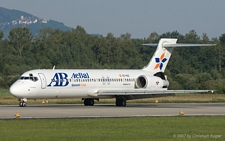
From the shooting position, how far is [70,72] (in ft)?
145

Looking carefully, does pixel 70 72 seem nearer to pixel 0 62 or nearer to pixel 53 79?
pixel 53 79

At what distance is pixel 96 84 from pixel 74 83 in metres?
2.36

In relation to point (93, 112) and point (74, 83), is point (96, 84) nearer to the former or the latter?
point (74, 83)

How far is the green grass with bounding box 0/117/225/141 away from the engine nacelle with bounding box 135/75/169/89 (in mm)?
17365

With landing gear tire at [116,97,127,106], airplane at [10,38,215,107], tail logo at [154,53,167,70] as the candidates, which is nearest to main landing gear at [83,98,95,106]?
airplane at [10,38,215,107]

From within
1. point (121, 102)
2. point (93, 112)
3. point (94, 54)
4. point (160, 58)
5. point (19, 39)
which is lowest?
point (93, 112)

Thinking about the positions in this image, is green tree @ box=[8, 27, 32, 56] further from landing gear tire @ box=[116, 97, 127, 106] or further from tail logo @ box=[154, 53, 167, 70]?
landing gear tire @ box=[116, 97, 127, 106]

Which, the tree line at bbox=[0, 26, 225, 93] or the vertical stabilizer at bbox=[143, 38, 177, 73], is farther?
the tree line at bbox=[0, 26, 225, 93]

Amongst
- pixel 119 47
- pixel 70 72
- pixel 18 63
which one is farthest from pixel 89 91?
pixel 119 47

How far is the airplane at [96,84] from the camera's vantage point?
1642 inches

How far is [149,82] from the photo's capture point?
4719cm

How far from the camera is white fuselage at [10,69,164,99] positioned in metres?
41.5

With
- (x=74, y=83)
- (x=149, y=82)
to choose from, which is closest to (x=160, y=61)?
(x=149, y=82)

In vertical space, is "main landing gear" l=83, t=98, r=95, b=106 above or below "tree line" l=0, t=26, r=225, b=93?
below
